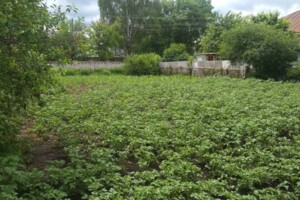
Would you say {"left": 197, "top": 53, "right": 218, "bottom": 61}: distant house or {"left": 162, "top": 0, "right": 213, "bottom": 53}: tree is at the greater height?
{"left": 162, "top": 0, "right": 213, "bottom": 53}: tree

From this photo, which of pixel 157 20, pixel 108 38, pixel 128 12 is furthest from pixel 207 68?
pixel 157 20

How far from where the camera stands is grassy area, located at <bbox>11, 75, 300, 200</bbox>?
14.9ft

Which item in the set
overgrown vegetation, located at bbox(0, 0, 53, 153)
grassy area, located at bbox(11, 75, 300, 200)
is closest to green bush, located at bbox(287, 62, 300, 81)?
grassy area, located at bbox(11, 75, 300, 200)

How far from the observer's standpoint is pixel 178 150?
6.26 meters

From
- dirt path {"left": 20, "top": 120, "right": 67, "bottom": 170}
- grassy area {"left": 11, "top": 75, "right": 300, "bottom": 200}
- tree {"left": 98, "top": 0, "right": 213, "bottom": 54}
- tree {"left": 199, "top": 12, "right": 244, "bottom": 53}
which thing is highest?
tree {"left": 98, "top": 0, "right": 213, "bottom": 54}

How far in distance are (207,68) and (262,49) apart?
511cm

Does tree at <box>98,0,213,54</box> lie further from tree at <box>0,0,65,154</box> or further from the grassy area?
tree at <box>0,0,65,154</box>

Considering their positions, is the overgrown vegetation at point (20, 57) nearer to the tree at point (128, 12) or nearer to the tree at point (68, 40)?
the tree at point (68, 40)

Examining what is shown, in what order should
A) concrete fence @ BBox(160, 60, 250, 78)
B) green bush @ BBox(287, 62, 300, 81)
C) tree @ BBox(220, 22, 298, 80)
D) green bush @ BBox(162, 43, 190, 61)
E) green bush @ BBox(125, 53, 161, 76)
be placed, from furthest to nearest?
1. green bush @ BBox(162, 43, 190, 61)
2. green bush @ BBox(125, 53, 161, 76)
3. concrete fence @ BBox(160, 60, 250, 78)
4. tree @ BBox(220, 22, 298, 80)
5. green bush @ BBox(287, 62, 300, 81)

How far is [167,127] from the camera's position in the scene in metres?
7.55

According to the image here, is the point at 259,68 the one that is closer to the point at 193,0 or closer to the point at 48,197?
the point at 48,197

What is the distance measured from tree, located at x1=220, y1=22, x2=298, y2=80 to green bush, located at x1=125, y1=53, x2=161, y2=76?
8.16 meters

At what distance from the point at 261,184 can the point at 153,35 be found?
144ft

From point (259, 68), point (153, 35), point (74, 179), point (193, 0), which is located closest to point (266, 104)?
point (74, 179)
